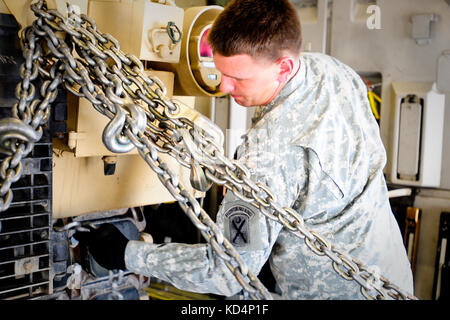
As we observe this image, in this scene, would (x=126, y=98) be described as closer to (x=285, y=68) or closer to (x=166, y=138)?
(x=166, y=138)

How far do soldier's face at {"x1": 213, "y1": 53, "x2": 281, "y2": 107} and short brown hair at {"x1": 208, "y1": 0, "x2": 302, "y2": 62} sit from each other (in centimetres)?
2

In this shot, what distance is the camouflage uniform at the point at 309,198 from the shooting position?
1.23 metres

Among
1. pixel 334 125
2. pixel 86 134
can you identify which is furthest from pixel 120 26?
pixel 334 125

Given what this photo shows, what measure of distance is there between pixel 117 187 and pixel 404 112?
126 cm

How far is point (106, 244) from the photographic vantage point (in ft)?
5.00

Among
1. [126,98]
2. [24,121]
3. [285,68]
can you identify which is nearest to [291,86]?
[285,68]

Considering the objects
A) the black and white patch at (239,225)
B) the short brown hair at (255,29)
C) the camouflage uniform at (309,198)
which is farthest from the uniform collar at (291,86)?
the black and white patch at (239,225)

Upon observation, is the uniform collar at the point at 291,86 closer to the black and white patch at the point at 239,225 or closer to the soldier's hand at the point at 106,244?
the black and white patch at the point at 239,225

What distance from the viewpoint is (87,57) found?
98 cm

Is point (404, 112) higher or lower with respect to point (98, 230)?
higher

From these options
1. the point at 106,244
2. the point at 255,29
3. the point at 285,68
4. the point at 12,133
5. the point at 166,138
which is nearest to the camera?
the point at 12,133

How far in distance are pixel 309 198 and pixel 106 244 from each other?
0.73m

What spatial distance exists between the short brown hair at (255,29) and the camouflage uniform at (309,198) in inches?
6.5
